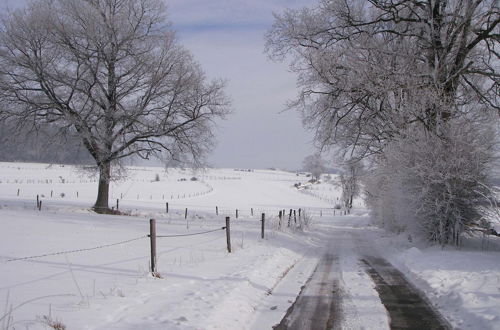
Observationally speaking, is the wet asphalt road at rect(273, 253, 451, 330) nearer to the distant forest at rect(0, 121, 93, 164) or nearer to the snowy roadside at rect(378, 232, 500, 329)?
the snowy roadside at rect(378, 232, 500, 329)

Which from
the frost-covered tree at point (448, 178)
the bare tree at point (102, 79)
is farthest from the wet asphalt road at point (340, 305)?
the bare tree at point (102, 79)

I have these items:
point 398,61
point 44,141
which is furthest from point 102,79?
point 398,61

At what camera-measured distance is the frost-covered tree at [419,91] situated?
13688 mm

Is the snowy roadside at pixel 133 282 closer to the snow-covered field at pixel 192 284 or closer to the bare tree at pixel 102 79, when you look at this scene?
the snow-covered field at pixel 192 284

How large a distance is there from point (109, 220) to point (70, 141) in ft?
19.2

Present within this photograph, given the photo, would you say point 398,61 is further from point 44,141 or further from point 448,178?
point 44,141

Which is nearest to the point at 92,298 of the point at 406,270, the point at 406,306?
the point at 406,306

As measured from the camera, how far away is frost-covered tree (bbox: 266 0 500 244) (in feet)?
44.9

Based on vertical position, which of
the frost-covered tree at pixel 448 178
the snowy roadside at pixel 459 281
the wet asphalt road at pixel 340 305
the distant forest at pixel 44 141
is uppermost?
the distant forest at pixel 44 141

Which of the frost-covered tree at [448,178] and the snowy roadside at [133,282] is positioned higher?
the frost-covered tree at [448,178]

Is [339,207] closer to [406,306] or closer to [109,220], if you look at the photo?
[109,220]

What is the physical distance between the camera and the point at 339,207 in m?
72.0

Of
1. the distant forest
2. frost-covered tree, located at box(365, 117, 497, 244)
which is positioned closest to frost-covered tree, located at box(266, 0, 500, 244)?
frost-covered tree, located at box(365, 117, 497, 244)

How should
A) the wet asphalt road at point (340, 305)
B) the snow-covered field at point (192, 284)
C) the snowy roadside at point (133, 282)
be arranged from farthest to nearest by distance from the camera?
the wet asphalt road at point (340, 305) < the snow-covered field at point (192, 284) < the snowy roadside at point (133, 282)
